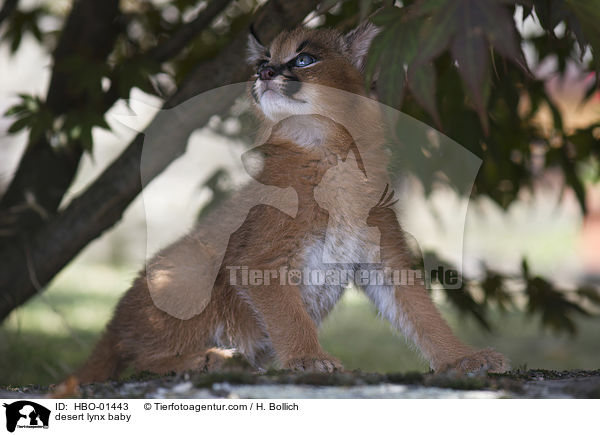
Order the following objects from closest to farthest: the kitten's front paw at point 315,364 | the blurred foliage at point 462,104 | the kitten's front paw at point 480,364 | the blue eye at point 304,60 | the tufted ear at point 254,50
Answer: the kitten's front paw at point 315,364 → the kitten's front paw at point 480,364 → the blue eye at point 304,60 → the tufted ear at point 254,50 → the blurred foliage at point 462,104

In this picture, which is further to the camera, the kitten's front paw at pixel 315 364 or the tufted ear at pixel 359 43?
the tufted ear at pixel 359 43

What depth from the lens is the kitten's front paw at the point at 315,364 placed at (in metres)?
2.74

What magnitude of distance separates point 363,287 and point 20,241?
2.34m

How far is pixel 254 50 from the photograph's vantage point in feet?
11.6

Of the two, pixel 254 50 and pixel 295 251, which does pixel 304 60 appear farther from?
pixel 295 251

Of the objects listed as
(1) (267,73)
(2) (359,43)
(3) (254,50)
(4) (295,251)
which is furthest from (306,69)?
(4) (295,251)

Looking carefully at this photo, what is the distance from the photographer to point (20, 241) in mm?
4355

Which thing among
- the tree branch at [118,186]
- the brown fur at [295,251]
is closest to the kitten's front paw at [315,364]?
the brown fur at [295,251]

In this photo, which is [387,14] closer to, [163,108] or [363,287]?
[363,287]

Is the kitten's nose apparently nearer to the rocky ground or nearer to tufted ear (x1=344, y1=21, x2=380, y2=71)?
tufted ear (x1=344, y1=21, x2=380, y2=71)

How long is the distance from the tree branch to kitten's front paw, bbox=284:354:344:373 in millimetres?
1513

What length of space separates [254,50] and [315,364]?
1.68 metres

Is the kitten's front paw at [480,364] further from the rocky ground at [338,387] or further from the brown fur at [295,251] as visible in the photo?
the rocky ground at [338,387]
